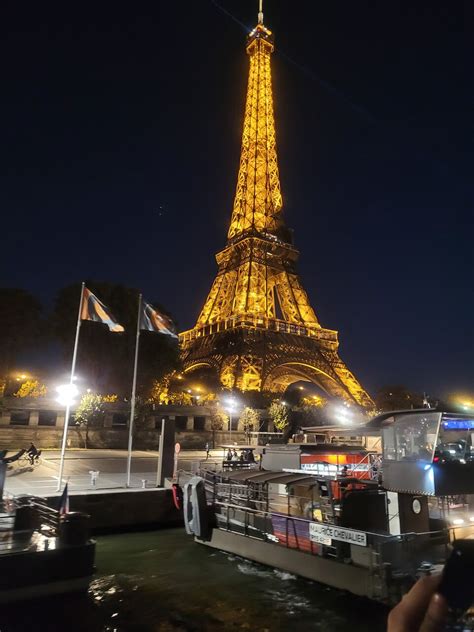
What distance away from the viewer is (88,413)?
36.9 meters

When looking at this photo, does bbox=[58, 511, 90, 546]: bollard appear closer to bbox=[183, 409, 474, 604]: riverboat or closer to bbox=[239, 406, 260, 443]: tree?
bbox=[183, 409, 474, 604]: riverboat

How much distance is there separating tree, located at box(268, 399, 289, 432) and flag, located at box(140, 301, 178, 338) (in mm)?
27572

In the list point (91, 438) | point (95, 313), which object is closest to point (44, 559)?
point (95, 313)

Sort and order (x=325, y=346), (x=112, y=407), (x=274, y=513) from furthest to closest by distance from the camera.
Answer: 1. (x=325, y=346)
2. (x=112, y=407)
3. (x=274, y=513)

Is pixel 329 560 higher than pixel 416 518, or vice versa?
pixel 416 518

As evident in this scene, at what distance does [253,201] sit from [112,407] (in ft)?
134

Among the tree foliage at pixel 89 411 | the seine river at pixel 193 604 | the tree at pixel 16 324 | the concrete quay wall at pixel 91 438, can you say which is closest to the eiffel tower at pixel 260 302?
the concrete quay wall at pixel 91 438

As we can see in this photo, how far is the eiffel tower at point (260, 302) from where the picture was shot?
5491cm

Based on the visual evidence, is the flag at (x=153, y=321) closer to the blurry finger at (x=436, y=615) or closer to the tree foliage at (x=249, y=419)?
the blurry finger at (x=436, y=615)

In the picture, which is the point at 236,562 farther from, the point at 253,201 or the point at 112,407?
the point at 253,201

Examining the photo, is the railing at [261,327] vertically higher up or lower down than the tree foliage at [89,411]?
higher up

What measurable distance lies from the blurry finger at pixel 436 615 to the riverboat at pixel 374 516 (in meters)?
7.63

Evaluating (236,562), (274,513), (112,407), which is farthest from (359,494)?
(112,407)

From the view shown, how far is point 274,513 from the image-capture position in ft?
42.4
